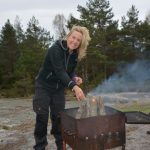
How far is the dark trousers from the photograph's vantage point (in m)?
5.85

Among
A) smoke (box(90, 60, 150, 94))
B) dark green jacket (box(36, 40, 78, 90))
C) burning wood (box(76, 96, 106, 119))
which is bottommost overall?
smoke (box(90, 60, 150, 94))

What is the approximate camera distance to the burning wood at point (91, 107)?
5285 mm

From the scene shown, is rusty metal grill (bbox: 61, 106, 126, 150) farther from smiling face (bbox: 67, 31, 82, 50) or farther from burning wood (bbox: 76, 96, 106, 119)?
smiling face (bbox: 67, 31, 82, 50)

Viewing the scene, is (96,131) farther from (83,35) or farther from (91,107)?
(83,35)

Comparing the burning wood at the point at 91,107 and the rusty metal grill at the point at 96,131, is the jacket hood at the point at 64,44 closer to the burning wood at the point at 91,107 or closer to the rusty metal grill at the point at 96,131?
the burning wood at the point at 91,107

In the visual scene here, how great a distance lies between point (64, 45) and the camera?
18.4 feet

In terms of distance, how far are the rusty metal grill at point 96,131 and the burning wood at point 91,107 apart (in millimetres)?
197

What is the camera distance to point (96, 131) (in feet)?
16.6

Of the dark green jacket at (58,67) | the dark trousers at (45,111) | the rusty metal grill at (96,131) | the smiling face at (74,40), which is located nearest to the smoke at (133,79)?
the dark trousers at (45,111)

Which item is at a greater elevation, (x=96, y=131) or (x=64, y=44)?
(x=64, y=44)

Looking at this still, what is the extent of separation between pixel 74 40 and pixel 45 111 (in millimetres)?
1227

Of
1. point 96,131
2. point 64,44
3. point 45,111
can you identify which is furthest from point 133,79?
point 96,131

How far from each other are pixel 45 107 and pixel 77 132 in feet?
3.39

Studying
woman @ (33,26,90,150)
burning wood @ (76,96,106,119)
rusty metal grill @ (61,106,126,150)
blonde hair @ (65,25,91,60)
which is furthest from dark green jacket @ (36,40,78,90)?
rusty metal grill @ (61,106,126,150)
